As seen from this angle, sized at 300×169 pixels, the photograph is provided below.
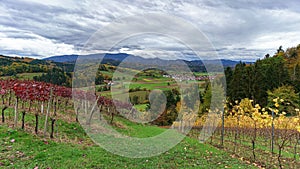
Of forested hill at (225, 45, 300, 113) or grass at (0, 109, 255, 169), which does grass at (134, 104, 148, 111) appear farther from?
forested hill at (225, 45, 300, 113)

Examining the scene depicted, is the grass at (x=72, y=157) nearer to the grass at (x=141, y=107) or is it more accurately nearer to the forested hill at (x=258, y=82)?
the grass at (x=141, y=107)

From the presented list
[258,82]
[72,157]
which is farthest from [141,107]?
[258,82]

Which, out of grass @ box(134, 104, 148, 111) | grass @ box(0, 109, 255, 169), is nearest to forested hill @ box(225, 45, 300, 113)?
grass @ box(134, 104, 148, 111)

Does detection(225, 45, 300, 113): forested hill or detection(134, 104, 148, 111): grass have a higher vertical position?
detection(225, 45, 300, 113): forested hill

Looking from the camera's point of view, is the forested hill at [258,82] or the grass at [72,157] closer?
the grass at [72,157]

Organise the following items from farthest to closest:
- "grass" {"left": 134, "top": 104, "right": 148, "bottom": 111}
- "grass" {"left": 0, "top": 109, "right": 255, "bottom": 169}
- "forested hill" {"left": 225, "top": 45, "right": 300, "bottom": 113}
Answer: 1. "forested hill" {"left": 225, "top": 45, "right": 300, "bottom": 113}
2. "grass" {"left": 134, "top": 104, "right": 148, "bottom": 111}
3. "grass" {"left": 0, "top": 109, "right": 255, "bottom": 169}

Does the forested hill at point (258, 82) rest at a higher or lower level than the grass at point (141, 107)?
higher

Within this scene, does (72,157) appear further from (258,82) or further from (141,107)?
(258,82)

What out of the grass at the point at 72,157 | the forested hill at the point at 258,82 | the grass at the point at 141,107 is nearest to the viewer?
the grass at the point at 72,157

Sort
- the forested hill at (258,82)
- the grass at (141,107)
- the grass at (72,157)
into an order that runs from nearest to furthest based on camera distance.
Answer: the grass at (72,157)
the grass at (141,107)
the forested hill at (258,82)

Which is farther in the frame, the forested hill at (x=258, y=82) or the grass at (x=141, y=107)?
the forested hill at (x=258, y=82)

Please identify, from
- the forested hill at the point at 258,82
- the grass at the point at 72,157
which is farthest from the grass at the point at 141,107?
the forested hill at the point at 258,82

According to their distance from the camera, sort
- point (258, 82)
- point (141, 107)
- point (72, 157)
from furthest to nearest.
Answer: point (258, 82), point (141, 107), point (72, 157)
